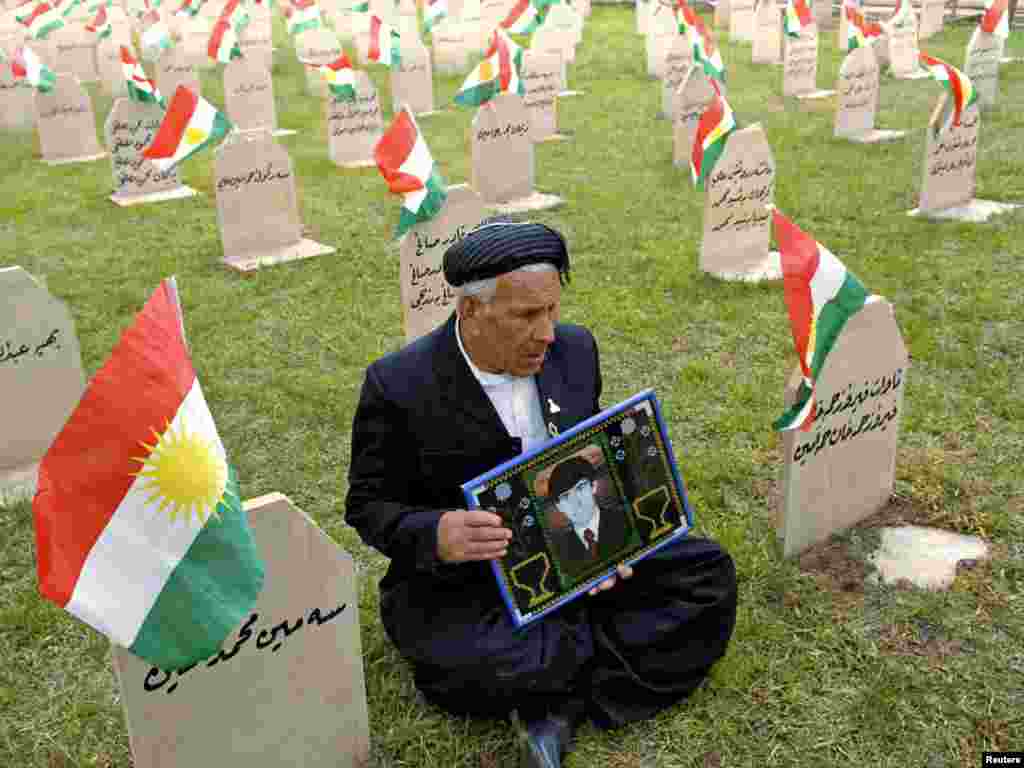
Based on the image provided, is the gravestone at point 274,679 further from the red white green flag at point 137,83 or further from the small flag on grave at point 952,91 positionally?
the red white green flag at point 137,83

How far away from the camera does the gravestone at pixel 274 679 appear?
211 cm

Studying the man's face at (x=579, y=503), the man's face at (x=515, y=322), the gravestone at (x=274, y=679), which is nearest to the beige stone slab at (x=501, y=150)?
the man's face at (x=515, y=322)

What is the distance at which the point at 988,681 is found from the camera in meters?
2.84

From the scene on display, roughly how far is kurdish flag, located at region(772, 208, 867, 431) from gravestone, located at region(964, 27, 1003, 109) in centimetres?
690

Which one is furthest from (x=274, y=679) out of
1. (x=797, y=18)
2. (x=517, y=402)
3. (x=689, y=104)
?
(x=797, y=18)

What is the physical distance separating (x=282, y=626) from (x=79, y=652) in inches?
47.2

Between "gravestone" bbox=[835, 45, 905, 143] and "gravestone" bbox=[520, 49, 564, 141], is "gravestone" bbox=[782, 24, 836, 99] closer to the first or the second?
"gravestone" bbox=[835, 45, 905, 143]

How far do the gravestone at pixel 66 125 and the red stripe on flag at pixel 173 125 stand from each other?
145 inches

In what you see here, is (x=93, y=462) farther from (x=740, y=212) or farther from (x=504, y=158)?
(x=504, y=158)

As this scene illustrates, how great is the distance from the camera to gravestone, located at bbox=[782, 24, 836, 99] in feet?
37.7

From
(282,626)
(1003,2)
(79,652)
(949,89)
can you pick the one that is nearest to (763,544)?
(282,626)

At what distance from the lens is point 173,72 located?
1144 cm

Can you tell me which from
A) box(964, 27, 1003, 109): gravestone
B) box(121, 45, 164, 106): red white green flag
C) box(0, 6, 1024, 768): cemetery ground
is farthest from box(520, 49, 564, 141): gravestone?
box(964, 27, 1003, 109): gravestone

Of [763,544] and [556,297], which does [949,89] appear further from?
[556,297]
